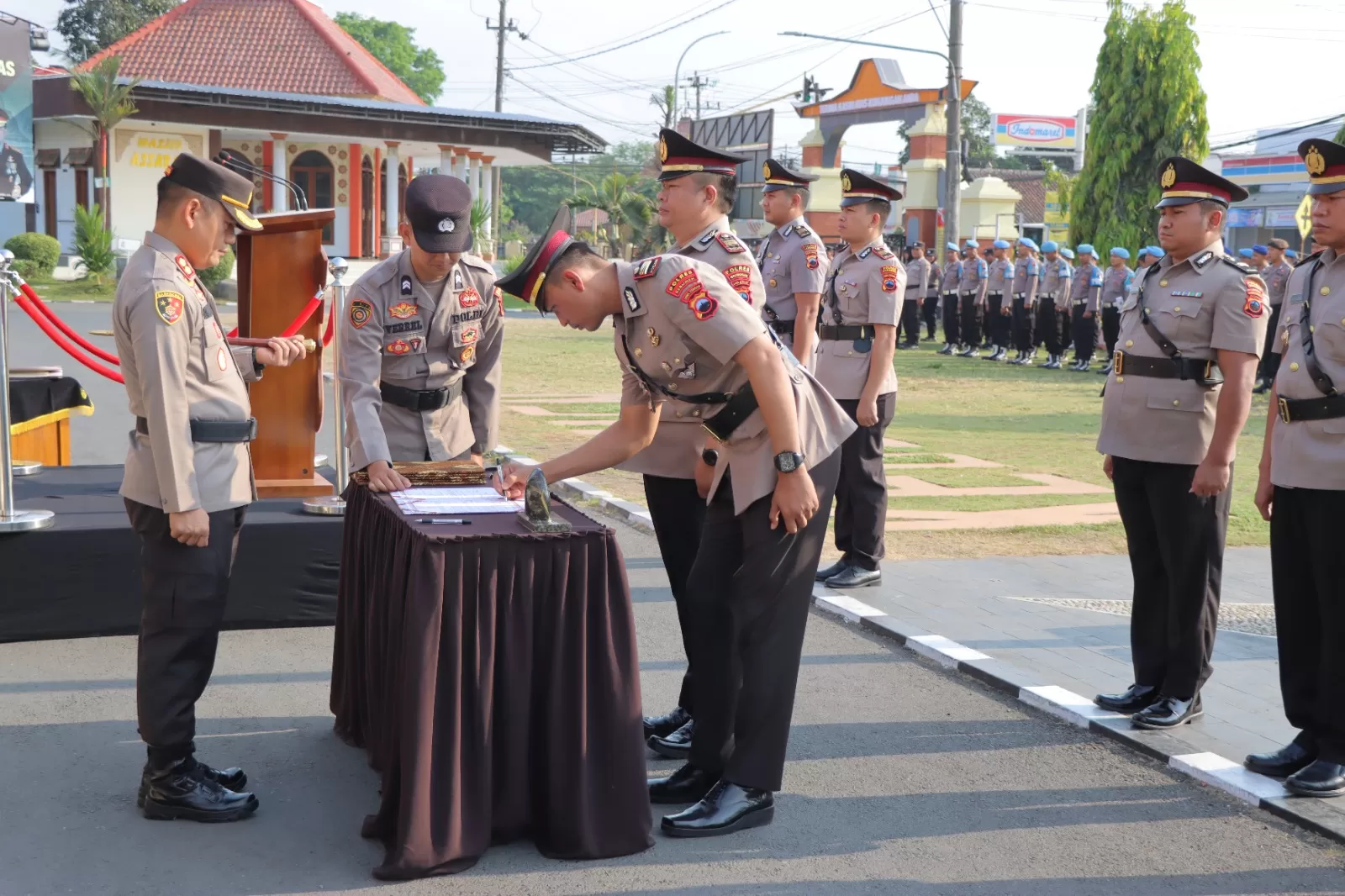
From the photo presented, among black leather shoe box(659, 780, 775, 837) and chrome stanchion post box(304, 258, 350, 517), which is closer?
black leather shoe box(659, 780, 775, 837)

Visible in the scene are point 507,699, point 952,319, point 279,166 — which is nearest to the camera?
point 507,699

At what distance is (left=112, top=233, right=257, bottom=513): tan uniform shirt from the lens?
385 centimetres

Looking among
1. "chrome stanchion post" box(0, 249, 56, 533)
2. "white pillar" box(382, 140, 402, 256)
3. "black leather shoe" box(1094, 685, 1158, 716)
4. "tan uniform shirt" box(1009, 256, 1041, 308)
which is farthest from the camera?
"white pillar" box(382, 140, 402, 256)

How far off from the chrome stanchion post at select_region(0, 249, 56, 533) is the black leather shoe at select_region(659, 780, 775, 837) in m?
3.41

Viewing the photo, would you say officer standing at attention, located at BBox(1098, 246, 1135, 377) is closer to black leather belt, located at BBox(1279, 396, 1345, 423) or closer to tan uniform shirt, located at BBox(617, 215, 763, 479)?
black leather belt, located at BBox(1279, 396, 1345, 423)

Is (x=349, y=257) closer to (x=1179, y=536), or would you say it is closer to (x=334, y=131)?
(x=334, y=131)

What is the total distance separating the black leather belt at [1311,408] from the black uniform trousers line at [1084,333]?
18500 mm

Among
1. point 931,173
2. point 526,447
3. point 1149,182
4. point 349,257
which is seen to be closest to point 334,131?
point 349,257

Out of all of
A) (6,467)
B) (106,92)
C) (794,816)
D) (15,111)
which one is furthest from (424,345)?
(15,111)

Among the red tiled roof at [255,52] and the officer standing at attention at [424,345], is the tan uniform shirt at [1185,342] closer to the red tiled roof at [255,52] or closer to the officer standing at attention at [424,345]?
the officer standing at attention at [424,345]

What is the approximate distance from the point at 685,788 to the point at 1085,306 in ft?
64.4

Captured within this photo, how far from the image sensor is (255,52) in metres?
41.8

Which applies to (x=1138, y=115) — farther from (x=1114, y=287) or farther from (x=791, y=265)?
(x=791, y=265)

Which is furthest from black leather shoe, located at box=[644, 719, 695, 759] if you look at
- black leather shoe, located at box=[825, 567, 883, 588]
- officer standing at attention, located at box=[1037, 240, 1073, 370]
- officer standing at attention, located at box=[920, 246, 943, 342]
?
officer standing at attention, located at box=[920, 246, 943, 342]
